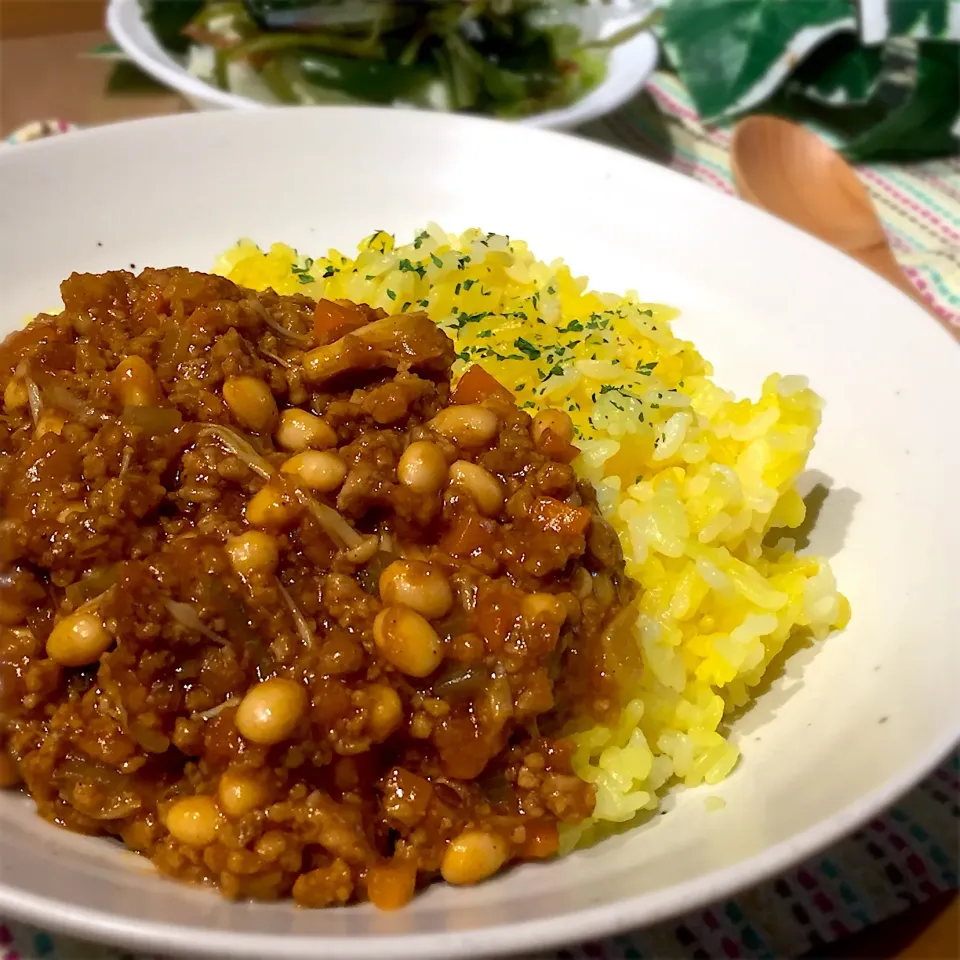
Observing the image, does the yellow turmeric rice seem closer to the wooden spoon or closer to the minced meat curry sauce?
the minced meat curry sauce

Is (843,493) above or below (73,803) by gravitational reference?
above

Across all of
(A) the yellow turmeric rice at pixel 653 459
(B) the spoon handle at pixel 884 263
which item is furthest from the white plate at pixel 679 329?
(B) the spoon handle at pixel 884 263

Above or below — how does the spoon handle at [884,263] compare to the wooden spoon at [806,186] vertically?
below

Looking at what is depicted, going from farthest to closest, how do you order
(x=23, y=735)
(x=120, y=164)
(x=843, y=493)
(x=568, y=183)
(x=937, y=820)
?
(x=568, y=183), (x=120, y=164), (x=843, y=493), (x=937, y=820), (x=23, y=735)

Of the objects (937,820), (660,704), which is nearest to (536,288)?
(660,704)

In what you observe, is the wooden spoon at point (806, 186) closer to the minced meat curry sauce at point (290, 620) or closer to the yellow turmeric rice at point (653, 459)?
the yellow turmeric rice at point (653, 459)

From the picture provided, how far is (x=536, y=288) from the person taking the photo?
319 cm

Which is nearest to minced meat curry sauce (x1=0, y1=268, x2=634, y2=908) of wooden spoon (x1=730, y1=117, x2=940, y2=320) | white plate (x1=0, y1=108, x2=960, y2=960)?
white plate (x1=0, y1=108, x2=960, y2=960)

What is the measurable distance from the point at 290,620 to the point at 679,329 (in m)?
1.84

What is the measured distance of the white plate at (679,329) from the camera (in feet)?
5.24

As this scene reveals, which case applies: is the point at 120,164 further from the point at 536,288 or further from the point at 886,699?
the point at 886,699

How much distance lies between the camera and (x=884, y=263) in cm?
394

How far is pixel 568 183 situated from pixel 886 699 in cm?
228

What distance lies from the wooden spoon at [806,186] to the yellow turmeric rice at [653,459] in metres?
1.38
